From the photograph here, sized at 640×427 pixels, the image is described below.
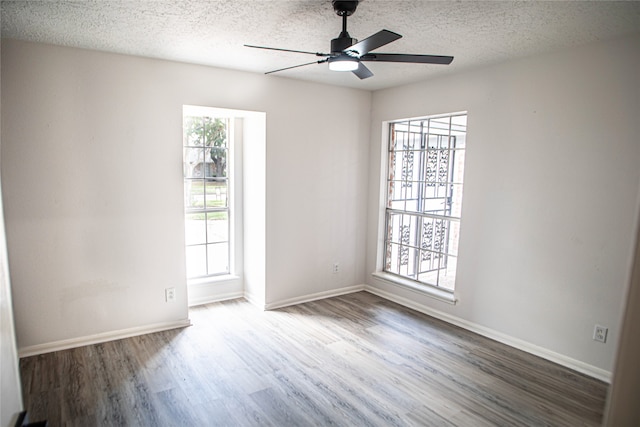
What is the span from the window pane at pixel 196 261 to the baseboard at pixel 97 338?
763mm

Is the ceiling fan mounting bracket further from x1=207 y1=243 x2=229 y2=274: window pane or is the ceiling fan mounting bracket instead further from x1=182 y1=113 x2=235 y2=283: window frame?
x1=207 y1=243 x2=229 y2=274: window pane

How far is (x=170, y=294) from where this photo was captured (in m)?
3.70

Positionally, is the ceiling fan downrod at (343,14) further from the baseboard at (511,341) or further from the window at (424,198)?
the baseboard at (511,341)

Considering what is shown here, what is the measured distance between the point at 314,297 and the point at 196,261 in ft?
4.83

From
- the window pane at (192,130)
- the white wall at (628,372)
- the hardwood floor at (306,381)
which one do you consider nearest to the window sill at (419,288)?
the hardwood floor at (306,381)

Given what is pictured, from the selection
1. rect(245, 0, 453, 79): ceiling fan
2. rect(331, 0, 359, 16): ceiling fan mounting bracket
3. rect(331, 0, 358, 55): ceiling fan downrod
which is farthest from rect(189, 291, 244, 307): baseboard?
rect(331, 0, 359, 16): ceiling fan mounting bracket

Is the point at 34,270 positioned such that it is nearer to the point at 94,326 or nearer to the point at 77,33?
the point at 94,326

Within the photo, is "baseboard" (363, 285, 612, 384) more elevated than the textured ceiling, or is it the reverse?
the textured ceiling

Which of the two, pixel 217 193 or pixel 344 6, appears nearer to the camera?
pixel 344 6

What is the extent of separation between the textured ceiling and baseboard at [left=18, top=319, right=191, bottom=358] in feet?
8.10

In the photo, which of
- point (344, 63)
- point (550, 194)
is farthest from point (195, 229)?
point (550, 194)

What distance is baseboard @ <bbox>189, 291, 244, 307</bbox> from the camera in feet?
14.2

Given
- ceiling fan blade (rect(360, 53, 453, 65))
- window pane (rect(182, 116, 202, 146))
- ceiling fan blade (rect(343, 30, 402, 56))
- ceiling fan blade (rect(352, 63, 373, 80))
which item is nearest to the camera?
ceiling fan blade (rect(343, 30, 402, 56))

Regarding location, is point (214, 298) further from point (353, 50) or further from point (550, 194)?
point (550, 194)
